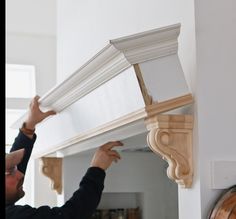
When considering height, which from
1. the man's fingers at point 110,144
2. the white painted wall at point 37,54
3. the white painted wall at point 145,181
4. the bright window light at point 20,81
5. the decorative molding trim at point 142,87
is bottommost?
the white painted wall at point 145,181

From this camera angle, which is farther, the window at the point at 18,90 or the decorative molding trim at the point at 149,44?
the window at the point at 18,90

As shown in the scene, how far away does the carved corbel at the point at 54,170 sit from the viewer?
2643 mm

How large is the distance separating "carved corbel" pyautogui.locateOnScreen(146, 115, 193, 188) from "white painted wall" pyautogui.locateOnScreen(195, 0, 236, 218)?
1.5 inches

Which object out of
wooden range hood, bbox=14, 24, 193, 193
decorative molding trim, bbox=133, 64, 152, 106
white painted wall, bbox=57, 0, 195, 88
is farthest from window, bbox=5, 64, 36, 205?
decorative molding trim, bbox=133, 64, 152, 106

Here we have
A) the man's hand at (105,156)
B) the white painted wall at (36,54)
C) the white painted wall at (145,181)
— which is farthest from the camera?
the white painted wall at (36,54)

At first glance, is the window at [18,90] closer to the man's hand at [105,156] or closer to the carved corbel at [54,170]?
the carved corbel at [54,170]

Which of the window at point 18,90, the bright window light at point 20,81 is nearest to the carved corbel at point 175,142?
the window at point 18,90

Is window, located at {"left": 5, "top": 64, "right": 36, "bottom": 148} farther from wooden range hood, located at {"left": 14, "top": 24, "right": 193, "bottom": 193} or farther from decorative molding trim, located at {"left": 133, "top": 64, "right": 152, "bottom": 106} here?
decorative molding trim, located at {"left": 133, "top": 64, "right": 152, "bottom": 106}

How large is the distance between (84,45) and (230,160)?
4.28ft

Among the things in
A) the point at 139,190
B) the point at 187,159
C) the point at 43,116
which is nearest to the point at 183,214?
the point at 187,159

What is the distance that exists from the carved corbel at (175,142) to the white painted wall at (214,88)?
0.12 feet

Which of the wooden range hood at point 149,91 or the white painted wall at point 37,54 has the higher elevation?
the white painted wall at point 37,54

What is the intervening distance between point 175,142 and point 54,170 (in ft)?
5.11

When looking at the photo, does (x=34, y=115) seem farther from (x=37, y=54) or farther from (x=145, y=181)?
(x=37, y=54)
